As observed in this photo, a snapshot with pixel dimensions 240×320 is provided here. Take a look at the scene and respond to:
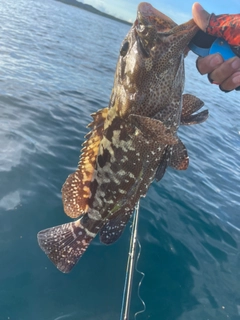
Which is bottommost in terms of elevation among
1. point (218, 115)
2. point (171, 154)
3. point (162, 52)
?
point (218, 115)

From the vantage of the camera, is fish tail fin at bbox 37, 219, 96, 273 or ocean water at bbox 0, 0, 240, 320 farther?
ocean water at bbox 0, 0, 240, 320

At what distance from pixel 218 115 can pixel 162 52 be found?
1888cm

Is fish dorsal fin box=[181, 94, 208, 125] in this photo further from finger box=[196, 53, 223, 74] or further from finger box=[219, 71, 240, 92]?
finger box=[219, 71, 240, 92]

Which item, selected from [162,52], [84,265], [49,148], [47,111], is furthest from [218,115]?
[162,52]

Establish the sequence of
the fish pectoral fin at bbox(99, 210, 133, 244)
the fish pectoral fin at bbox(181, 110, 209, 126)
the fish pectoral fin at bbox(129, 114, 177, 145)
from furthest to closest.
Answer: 1. the fish pectoral fin at bbox(99, 210, 133, 244)
2. the fish pectoral fin at bbox(181, 110, 209, 126)
3. the fish pectoral fin at bbox(129, 114, 177, 145)

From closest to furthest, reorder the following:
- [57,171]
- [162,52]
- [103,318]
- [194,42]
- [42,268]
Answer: [162,52]
[194,42]
[103,318]
[42,268]
[57,171]

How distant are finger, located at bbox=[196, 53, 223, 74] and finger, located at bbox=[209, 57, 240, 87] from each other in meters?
0.04

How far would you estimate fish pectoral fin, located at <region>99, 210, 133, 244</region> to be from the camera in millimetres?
3838

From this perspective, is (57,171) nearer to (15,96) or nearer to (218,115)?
(15,96)

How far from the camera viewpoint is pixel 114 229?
3848mm

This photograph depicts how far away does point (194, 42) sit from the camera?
3430mm

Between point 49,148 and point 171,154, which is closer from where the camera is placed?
point 171,154

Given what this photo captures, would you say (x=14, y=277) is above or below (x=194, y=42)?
below

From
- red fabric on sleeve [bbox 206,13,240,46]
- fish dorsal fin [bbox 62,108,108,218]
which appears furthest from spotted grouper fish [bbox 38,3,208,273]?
red fabric on sleeve [bbox 206,13,240,46]
